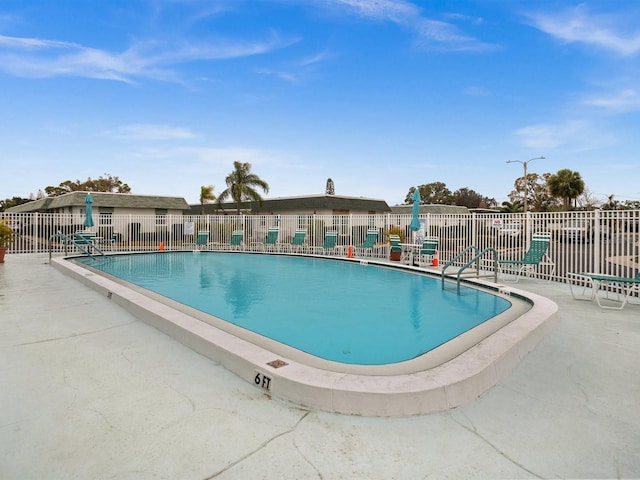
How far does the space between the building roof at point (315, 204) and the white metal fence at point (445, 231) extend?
424 inches

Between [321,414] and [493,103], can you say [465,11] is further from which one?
[321,414]

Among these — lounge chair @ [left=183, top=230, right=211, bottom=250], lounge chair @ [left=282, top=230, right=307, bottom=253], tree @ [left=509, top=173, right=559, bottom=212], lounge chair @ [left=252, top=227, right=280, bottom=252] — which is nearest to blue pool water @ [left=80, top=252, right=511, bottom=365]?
lounge chair @ [left=282, top=230, right=307, bottom=253]

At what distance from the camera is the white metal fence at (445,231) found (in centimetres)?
847

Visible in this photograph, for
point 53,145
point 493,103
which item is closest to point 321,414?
point 493,103

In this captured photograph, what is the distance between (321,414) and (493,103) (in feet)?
64.1

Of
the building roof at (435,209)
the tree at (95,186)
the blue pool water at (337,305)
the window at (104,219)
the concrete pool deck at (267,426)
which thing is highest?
the tree at (95,186)

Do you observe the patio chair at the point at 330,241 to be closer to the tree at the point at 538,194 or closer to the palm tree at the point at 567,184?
the palm tree at the point at 567,184

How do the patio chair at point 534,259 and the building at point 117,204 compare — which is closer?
the patio chair at point 534,259

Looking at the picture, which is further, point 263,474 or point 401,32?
point 401,32

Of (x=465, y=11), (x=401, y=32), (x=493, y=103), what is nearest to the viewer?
(x=465, y=11)

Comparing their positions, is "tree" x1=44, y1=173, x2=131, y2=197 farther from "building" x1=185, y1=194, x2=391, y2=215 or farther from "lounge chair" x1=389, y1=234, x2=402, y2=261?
"lounge chair" x1=389, y1=234, x2=402, y2=261

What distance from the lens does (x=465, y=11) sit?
13062mm

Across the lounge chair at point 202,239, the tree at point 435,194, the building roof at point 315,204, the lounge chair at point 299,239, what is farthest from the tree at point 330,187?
the lounge chair at point 299,239

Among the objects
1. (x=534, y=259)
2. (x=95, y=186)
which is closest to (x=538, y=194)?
(x=534, y=259)
